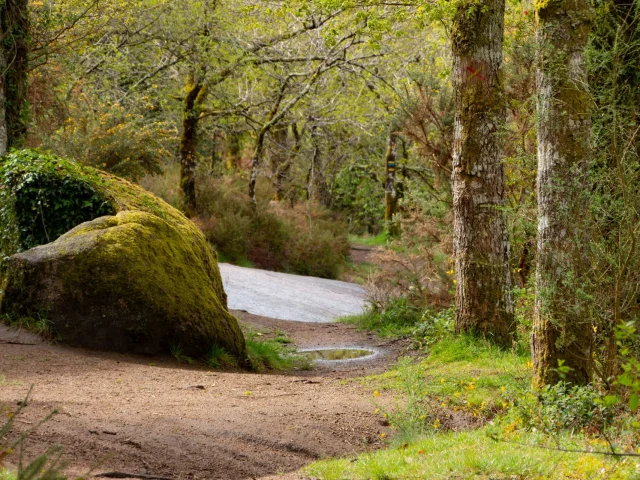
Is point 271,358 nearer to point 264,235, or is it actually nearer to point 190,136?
point 190,136

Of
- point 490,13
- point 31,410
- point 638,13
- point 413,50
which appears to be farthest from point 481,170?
point 413,50

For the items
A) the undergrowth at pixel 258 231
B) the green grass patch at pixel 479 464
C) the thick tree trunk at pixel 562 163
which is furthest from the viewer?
the undergrowth at pixel 258 231

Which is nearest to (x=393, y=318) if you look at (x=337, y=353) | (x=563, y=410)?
(x=337, y=353)

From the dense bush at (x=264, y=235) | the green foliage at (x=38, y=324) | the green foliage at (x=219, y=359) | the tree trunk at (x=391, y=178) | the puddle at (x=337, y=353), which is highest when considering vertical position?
the tree trunk at (x=391, y=178)

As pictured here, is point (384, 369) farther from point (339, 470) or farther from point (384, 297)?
point (339, 470)

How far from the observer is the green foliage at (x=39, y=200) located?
33.1 ft

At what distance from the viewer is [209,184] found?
848 inches

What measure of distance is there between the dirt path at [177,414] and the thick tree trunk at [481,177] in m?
2.09

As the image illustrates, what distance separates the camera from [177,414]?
6.37 m

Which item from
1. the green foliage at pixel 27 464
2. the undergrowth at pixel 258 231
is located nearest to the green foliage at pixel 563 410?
the green foliage at pixel 27 464

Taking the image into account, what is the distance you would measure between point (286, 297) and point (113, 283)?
7.25 metres

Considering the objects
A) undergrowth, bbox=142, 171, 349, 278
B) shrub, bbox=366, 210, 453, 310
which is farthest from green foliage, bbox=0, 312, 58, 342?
undergrowth, bbox=142, 171, 349, 278

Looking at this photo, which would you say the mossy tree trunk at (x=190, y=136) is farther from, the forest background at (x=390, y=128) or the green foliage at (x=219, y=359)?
the green foliage at (x=219, y=359)

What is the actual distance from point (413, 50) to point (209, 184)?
7414mm
